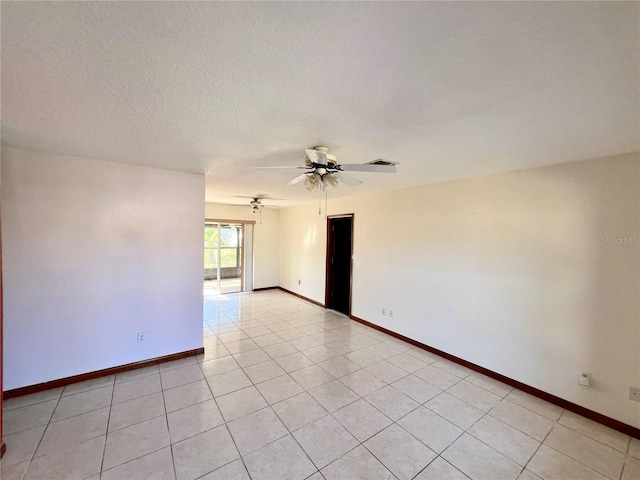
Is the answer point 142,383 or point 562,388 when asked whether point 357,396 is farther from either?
point 142,383

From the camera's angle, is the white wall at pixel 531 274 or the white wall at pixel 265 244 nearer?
the white wall at pixel 531 274

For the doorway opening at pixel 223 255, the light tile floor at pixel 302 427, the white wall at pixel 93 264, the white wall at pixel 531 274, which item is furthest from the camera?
the doorway opening at pixel 223 255

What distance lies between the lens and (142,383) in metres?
2.80

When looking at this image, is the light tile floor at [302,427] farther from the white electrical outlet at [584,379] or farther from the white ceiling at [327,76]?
the white ceiling at [327,76]

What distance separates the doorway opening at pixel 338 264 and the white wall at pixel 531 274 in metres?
1.47

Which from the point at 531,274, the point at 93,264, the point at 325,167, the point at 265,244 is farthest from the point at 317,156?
the point at 265,244

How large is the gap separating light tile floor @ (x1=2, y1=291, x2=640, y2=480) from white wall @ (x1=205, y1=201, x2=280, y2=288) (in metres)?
4.08

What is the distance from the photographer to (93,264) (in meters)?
2.84

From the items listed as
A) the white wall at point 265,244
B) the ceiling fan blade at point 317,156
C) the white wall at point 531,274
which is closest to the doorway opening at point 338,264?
the white wall at point 531,274

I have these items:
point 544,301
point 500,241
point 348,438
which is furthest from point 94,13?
point 544,301

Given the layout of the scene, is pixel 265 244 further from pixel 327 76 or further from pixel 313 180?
pixel 327 76

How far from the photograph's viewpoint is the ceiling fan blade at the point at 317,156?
1.96 m

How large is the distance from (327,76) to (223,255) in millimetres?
7417

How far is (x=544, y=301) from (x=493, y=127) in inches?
78.1
